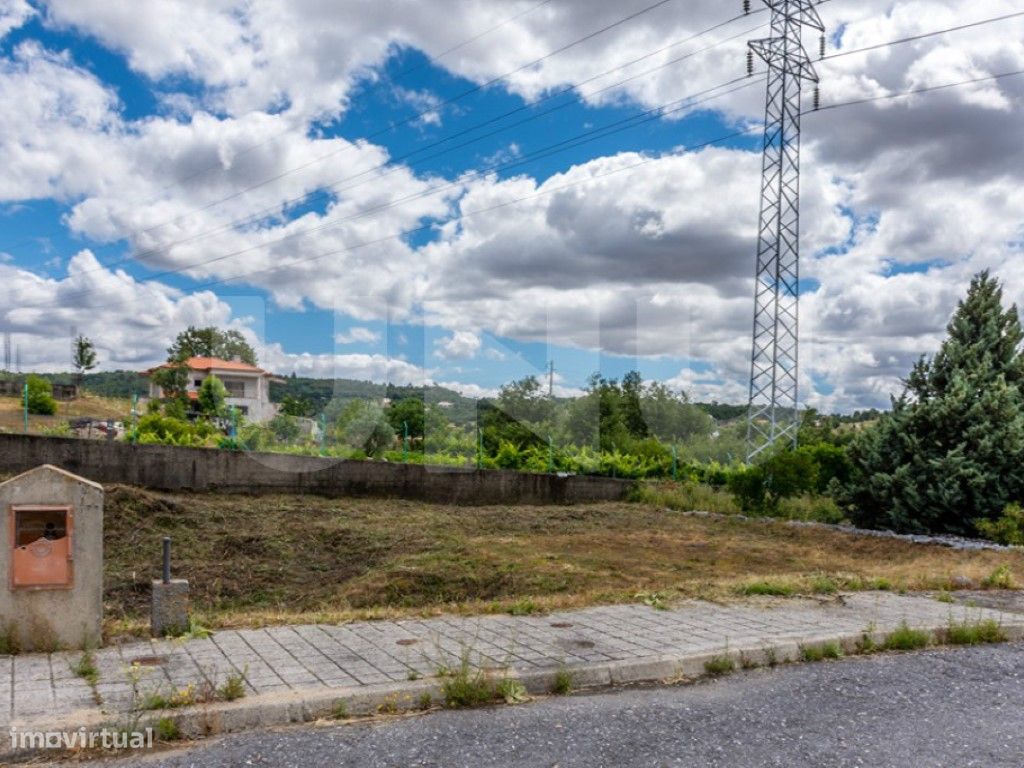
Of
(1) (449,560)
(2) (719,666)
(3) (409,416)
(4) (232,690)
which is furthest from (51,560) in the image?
(3) (409,416)

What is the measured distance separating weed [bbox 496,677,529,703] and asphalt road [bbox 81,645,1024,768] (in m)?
0.09

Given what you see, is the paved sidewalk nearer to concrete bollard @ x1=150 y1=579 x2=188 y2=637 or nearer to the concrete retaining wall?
concrete bollard @ x1=150 y1=579 x2=188 y2=637

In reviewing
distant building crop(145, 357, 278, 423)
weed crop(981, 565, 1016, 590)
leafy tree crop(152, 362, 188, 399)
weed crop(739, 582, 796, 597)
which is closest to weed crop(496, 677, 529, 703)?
weed crop(739, 582, 796, 597)

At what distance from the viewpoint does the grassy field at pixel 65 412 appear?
17.9 meters

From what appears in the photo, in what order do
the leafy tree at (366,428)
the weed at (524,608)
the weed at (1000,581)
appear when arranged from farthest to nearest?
the leafy tree at (366,428) → the weed at (1000,581) → the weed at (524,608)

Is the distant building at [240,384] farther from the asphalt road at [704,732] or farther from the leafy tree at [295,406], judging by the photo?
the asphalt road at [704,732]

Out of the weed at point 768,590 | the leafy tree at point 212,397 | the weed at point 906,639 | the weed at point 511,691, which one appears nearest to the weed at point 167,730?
the weed at point 511,691

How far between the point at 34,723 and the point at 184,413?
25.8 m

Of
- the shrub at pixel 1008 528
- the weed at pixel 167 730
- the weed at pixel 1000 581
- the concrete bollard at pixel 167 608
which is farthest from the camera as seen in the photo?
the shrub at pixel 1008 528

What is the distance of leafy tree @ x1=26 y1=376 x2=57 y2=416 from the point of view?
24.5 m

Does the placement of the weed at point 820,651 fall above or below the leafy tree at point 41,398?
below

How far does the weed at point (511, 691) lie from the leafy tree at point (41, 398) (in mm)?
22114

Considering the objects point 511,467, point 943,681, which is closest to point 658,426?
point 511,467

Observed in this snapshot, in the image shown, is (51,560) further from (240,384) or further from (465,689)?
(240,384)
